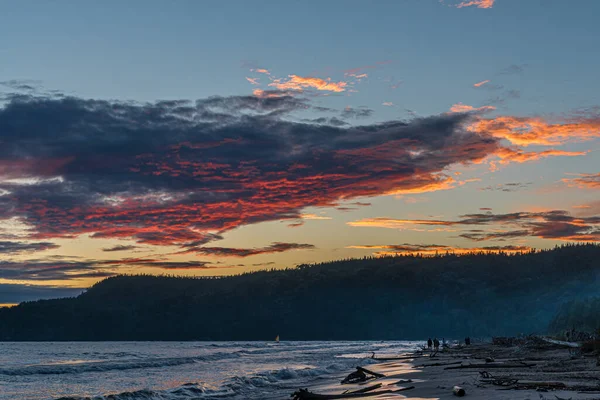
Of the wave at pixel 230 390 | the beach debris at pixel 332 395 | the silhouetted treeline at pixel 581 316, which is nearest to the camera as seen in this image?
the beach debris at pixel 332 395

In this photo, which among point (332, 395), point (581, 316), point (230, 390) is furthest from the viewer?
point (581, 316)

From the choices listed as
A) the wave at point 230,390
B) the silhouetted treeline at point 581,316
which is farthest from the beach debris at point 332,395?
the silhouetted treeline at point 581,316

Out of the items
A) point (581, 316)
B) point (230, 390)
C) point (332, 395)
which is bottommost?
point (581, 316)

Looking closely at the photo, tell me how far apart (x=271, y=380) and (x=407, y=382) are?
61.7 ft

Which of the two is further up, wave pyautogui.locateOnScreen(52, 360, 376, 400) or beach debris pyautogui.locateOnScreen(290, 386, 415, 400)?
beach debris pyautogui.locateOnScreen(290, 386, 415, 400)

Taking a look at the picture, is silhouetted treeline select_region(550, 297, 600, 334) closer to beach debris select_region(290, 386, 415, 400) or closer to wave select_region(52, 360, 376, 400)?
wave select_region(52, 360, 376, 400)

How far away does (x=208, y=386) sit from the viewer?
49.0 meters

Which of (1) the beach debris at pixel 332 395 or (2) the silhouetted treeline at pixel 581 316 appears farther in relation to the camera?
(2) the silhouetted treeline at pixel 581 316

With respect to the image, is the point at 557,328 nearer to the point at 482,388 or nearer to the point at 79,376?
the point at 79,376

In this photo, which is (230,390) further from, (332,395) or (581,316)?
(581,316)

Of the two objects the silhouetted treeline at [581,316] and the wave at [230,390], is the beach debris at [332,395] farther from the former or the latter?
the silhouetted treeline at [581,316]

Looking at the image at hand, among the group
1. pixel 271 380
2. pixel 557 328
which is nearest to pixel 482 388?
pixel 271 380

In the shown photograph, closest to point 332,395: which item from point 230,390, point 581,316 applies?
point 230,390

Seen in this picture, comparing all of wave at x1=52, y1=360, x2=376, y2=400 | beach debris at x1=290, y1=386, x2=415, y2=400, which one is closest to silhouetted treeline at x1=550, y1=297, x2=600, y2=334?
wave at x1=52, y1=360, x2=376, y2=400
